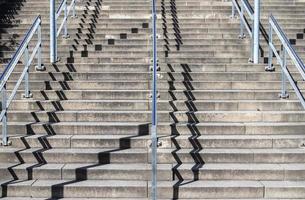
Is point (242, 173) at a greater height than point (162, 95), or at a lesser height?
lesser

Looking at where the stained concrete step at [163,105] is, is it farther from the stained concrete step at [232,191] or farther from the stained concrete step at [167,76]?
the stained concrete step at [232,191]

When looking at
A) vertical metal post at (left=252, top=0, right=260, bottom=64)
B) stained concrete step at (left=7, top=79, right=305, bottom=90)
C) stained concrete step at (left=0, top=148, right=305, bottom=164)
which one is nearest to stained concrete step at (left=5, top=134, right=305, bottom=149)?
stained concrete step at (left=0, top=148, right=305, bottom=164)

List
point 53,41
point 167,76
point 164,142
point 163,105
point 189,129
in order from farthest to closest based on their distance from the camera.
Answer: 1. point 53,41
2. point 167,76
3. point 163,105
4. point 189,129
5. point 164,142

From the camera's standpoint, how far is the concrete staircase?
5910mm

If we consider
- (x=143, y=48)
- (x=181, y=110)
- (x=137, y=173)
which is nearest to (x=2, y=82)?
(x=137, y=173)

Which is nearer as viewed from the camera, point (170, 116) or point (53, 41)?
point (170, 116)

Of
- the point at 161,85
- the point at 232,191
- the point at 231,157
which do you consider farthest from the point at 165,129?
the point at 232,191

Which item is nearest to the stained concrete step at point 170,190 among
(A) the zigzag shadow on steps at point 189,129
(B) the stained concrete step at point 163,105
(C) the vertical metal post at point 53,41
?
(A) the zigzag shadow on steps at point 189,129

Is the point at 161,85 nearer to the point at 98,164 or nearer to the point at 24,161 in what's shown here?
the point at 98,164

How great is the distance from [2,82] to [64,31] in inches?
159

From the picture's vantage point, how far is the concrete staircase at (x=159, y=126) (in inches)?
233

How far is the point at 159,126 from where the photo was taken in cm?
688

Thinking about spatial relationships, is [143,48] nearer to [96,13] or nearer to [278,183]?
[96,13]

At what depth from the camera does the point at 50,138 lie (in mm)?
6645
